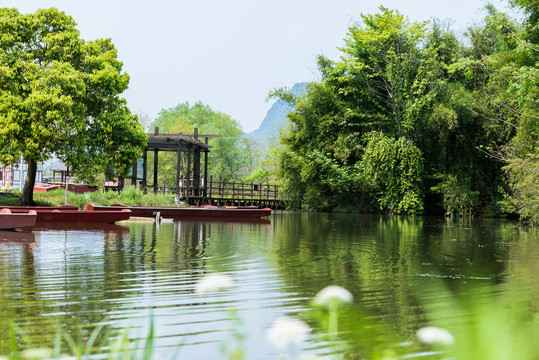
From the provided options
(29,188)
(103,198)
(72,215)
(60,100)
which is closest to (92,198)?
(103,198)

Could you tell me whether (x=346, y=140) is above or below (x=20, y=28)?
below

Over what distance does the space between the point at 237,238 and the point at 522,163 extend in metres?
12.7

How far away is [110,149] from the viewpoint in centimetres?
2283

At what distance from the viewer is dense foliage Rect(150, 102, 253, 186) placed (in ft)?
190

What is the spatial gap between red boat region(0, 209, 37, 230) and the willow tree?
5.95 m

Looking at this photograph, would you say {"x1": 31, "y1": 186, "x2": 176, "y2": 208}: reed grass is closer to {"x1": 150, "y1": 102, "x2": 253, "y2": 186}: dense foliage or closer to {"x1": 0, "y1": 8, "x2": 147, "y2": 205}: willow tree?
{"x1": 0, "y1": 8, "x2": 147, "y2": 205}: willow tree

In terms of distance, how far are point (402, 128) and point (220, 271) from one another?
2650 centimetres

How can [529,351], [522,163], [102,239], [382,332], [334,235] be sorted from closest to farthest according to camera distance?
[529,351] → [382,332] → [102,239] → [334,235] → [522,163]

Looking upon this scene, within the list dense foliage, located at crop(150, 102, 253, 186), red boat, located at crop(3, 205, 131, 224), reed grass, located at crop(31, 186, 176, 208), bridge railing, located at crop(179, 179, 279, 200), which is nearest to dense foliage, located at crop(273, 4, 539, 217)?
bridge railing, located at crop(179, 179, 279, 200)

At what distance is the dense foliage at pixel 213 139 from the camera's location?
58031 mm

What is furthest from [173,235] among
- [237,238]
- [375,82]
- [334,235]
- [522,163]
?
[375,82]

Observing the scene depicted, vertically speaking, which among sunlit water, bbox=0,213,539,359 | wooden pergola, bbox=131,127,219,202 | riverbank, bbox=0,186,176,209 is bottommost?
sunlit water, bbox=0,213,539,359

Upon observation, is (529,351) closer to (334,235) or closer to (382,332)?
(382,332)

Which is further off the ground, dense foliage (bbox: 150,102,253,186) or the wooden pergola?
dense foliage (bbox: 150,102,253,186)
